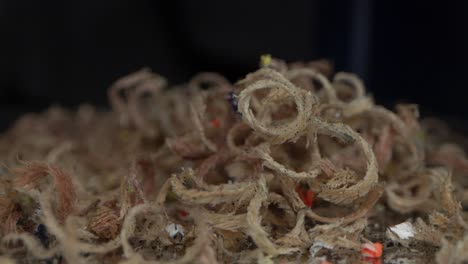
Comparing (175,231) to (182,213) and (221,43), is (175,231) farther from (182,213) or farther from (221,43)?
(221,43)

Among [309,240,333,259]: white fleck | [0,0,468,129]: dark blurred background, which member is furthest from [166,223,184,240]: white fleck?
[0,0,468,129]: dark blurred background

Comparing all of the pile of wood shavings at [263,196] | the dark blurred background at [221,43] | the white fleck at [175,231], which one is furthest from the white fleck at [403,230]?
the dark blurred background at [221,43]

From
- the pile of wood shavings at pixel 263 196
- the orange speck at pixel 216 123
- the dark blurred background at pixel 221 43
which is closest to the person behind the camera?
the pile of wood shavings at pixel 263 196

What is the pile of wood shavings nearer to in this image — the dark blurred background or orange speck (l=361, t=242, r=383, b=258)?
orange speck (l=361, t=242, r=383, b=258)

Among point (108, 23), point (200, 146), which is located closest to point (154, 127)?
point (200, 146)

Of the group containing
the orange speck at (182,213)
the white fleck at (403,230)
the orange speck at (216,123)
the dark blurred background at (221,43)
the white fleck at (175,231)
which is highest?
the dark blurred background at (221,43)

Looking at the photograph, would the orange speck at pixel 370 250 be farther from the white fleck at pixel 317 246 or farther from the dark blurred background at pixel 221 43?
the dark blurred background at pixel 221 43
